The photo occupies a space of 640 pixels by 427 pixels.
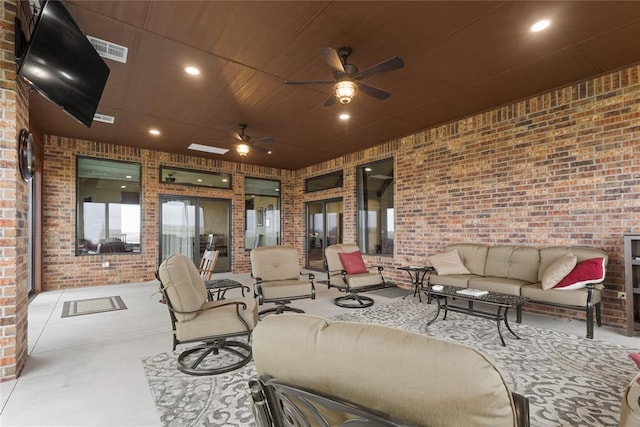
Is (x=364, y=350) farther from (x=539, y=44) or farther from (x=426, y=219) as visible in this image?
(x=426, y=219)

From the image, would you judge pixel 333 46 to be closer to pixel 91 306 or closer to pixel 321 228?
pixel 91 306

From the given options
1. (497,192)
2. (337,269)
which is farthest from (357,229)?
(497,192)

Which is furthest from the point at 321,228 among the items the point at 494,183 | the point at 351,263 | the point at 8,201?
the point at 8,201

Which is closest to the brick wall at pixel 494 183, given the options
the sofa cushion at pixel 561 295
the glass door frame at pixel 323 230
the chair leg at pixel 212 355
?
the glass door frame at pixel 323 230

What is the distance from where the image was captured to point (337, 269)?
5.12 metres

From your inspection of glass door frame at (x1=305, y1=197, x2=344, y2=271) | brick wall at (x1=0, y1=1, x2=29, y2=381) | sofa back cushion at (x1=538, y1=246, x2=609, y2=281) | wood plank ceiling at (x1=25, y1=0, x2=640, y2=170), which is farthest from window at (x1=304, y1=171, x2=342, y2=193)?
brick wall at (x1=0, y1=1, x2=29, y2=381)

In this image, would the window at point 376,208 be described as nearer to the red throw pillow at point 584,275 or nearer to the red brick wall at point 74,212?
the red throw pillow at point 584,275

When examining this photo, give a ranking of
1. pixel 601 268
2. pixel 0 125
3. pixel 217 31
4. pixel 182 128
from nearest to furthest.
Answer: pixel 0 125
pixel 217 31
pixel 601 268
pixel 182 128

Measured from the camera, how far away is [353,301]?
5195mm

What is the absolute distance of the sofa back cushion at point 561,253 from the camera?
373cm

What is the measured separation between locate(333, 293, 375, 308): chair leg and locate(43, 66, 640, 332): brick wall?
149 centimetres

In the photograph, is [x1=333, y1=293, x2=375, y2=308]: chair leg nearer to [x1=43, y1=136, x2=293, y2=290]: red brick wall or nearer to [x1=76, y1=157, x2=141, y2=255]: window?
[x1=43, y1=136, x2=293, y2=290]: red brick wall

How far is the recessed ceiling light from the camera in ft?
9.26

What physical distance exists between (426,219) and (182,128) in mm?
4972
